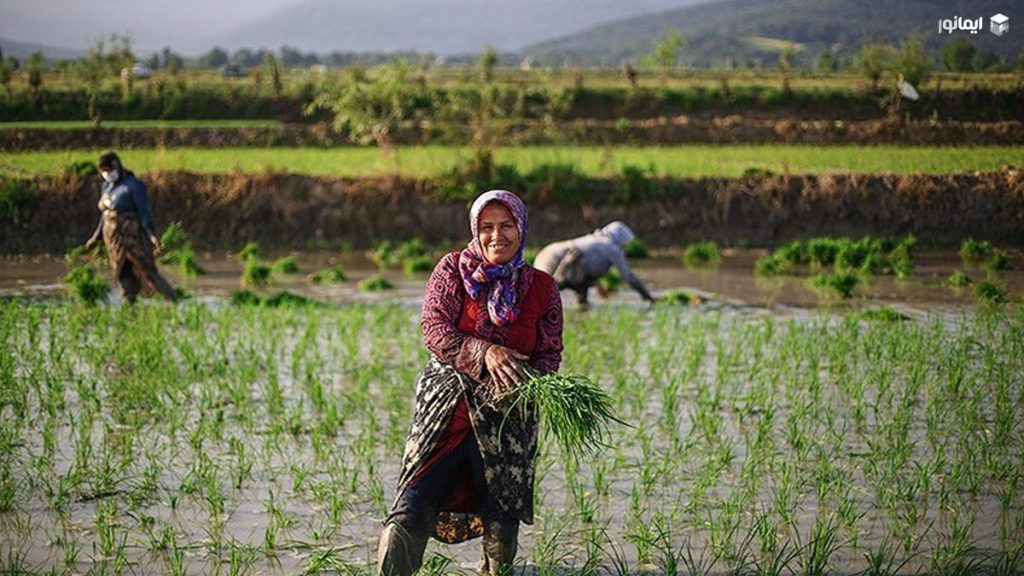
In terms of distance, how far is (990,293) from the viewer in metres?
10.6

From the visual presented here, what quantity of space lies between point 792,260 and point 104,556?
11072 mm

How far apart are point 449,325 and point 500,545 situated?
0.75 meters

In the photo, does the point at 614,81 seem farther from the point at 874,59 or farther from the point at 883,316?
the point at 883,316

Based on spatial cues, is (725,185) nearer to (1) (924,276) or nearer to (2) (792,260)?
(2) (792,260)

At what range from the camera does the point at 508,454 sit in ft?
12.6

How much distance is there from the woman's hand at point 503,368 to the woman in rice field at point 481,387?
1cm

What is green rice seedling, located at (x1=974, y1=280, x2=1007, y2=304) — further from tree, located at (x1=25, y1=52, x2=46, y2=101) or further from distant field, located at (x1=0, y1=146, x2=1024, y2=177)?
tree, located at (x1=25, y1=52, x2=46, y2=101)

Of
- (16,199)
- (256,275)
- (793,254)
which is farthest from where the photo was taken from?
(16,199)

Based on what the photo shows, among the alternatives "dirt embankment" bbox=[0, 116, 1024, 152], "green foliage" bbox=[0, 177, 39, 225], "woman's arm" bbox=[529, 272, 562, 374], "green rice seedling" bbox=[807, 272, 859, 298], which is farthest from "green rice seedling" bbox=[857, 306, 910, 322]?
"green foliage" bbox=[0, 177, 39, 225]

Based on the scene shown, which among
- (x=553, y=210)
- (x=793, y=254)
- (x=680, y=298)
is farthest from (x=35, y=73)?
(x=793, y=254)

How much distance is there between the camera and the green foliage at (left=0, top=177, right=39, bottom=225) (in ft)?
47.3

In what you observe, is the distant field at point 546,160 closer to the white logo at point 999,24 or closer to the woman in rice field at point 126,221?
the white logo at point 999,24

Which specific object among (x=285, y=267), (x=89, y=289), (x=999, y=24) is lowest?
(x=285, y=267)

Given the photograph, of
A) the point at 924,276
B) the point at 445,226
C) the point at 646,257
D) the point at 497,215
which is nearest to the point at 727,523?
the point at 497,215
